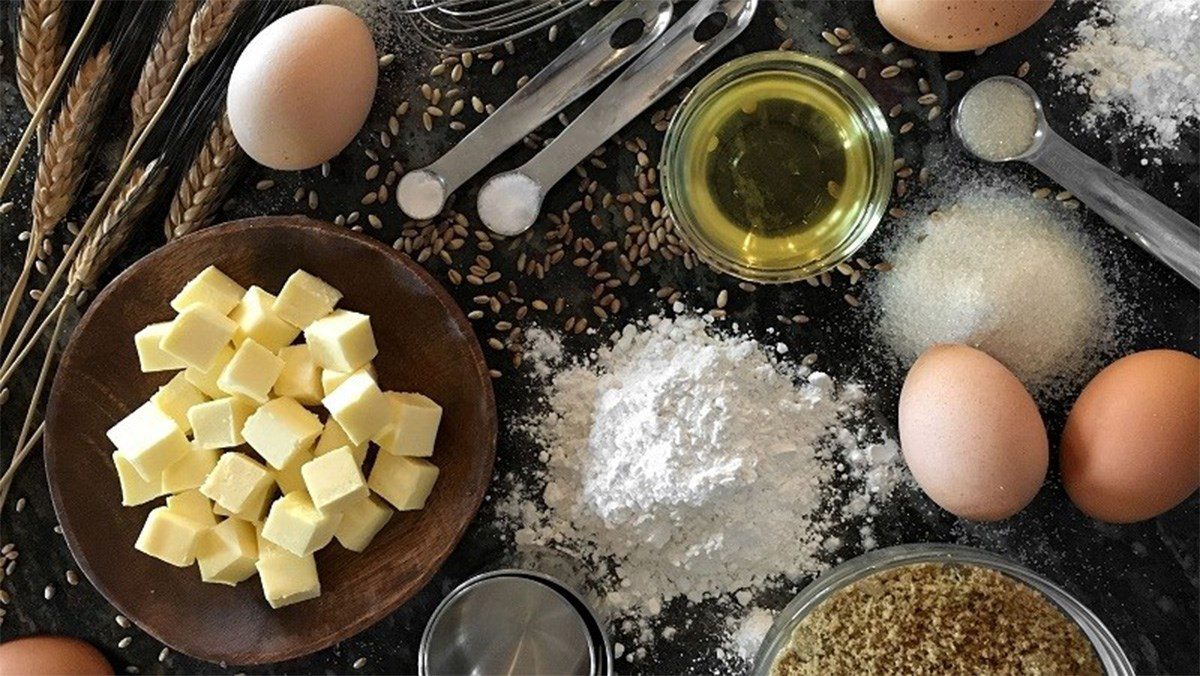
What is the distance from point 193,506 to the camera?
1.36 m

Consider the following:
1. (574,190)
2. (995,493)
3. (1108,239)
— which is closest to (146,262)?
(574,190)

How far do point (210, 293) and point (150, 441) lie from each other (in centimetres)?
19

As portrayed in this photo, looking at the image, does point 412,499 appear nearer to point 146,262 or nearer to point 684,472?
point 684,472

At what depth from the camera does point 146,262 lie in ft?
4.46

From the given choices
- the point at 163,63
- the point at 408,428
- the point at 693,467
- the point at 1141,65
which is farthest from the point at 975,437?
the point at 163,63

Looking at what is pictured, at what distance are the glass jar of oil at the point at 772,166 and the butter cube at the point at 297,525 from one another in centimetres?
56

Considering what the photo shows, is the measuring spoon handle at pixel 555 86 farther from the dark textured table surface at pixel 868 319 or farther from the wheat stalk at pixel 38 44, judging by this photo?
the wheat stalk at pixel 38 44

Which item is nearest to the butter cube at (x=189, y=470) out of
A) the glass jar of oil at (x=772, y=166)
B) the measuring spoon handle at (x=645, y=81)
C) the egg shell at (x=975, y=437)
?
the measuring spoon handle at (x=645, y=81)

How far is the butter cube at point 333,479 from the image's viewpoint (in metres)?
1.29

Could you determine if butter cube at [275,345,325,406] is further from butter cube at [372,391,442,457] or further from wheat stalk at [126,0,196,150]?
wheat stalk at [126,0,196,150]

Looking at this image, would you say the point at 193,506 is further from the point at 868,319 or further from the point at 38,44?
the point at 868,319

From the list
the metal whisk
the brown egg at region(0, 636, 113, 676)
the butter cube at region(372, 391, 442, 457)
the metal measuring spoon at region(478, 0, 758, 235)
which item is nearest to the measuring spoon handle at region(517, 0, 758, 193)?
the metal measuring spoon at region(478, 0, 758, 235)

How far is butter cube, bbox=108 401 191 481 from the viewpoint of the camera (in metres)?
1.29

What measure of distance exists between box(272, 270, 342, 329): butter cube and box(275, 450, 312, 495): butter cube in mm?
159
